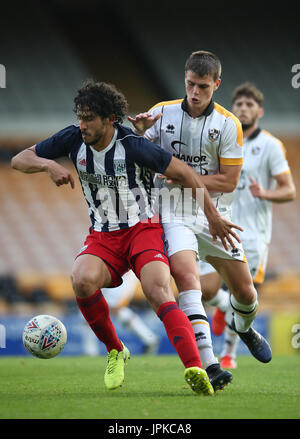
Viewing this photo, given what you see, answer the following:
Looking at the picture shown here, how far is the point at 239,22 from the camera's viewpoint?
2222 centimetres

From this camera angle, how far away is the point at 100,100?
508cm

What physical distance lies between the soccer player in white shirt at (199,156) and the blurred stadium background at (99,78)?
6.51 metres

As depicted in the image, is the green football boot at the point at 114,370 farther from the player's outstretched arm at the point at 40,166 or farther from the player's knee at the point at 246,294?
the player's outstretched arm at the point at 40,166

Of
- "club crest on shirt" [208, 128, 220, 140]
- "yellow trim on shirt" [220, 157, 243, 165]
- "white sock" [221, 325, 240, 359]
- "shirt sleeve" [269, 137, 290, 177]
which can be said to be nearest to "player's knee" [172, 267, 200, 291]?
"yellow trim on shirt" [220, 157, 243, 165]

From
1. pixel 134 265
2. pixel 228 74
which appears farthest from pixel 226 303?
pixel 228 74

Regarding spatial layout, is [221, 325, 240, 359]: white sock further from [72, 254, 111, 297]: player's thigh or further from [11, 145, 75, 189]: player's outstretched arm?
[11, 145, 75, 189]: player's outstretched arm

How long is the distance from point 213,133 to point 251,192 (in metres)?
2.08

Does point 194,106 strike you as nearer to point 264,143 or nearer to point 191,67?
point 191,67

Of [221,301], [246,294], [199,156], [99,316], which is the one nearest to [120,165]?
[199,156]

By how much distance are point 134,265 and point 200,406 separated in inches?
50.2

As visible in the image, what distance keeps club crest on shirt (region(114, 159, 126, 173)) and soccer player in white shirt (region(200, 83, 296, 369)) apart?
2.48 meters

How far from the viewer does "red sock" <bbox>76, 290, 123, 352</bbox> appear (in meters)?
5.18

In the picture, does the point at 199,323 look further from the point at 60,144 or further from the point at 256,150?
the point at 256,150

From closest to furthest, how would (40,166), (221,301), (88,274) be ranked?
(88,274)
(40,166)
(221,301)
